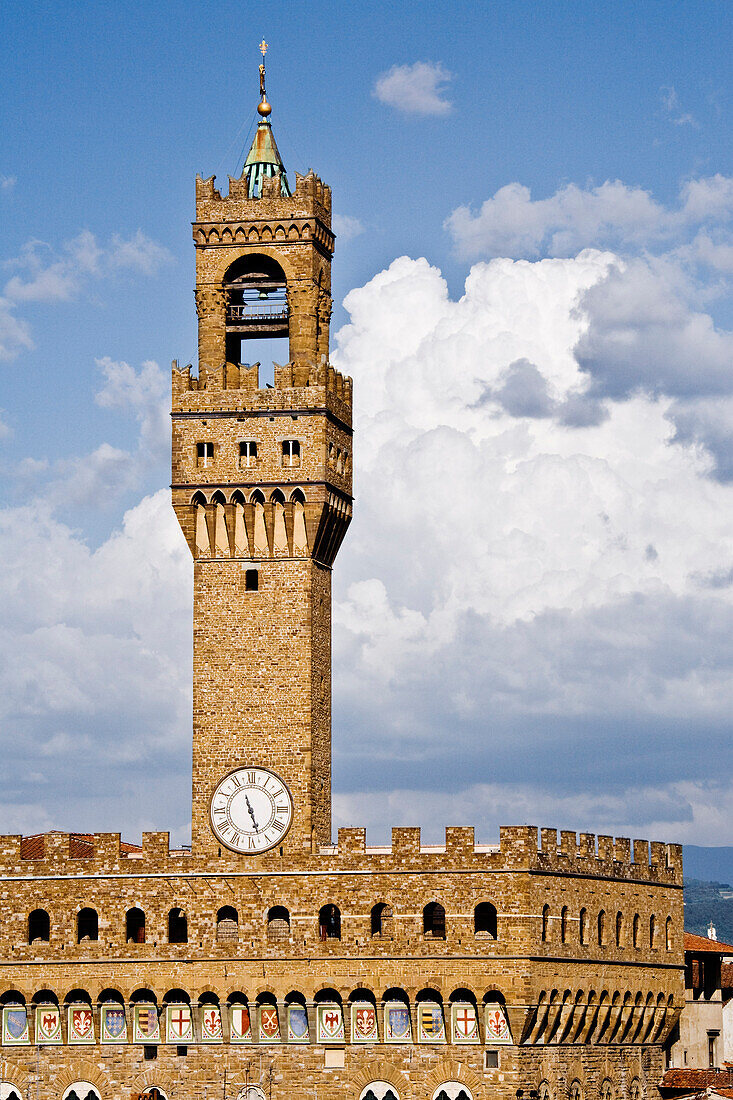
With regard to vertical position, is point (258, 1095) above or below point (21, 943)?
below

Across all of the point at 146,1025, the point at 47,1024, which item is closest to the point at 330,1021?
the point at 146,1025

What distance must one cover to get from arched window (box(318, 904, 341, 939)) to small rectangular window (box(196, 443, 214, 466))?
667 inches

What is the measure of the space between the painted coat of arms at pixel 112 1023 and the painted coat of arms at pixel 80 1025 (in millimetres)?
360

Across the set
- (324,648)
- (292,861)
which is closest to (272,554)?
(324,648)

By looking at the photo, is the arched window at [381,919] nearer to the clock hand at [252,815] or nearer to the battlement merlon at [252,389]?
the clock hand at [252,815]

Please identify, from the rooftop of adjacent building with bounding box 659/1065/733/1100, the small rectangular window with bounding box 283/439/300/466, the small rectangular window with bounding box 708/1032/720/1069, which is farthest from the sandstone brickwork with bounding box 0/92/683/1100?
the small rectangular window with bounding box 708/1032/720/1069

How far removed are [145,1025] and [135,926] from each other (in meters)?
3.48

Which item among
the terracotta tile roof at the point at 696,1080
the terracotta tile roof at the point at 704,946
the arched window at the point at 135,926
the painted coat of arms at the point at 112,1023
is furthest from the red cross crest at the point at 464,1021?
the terracotta tile roof at the point at 704,946

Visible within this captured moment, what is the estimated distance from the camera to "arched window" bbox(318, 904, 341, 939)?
78.6 m

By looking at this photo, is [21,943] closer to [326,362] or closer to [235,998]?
[235,998]

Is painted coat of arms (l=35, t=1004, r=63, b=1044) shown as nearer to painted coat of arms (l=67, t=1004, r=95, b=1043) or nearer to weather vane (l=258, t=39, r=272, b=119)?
painted coat of arms (l=67, t=1004, r=95, b=1043)

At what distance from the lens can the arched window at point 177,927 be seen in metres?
79.4

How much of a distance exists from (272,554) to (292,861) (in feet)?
36.8

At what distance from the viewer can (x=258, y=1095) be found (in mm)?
78000
